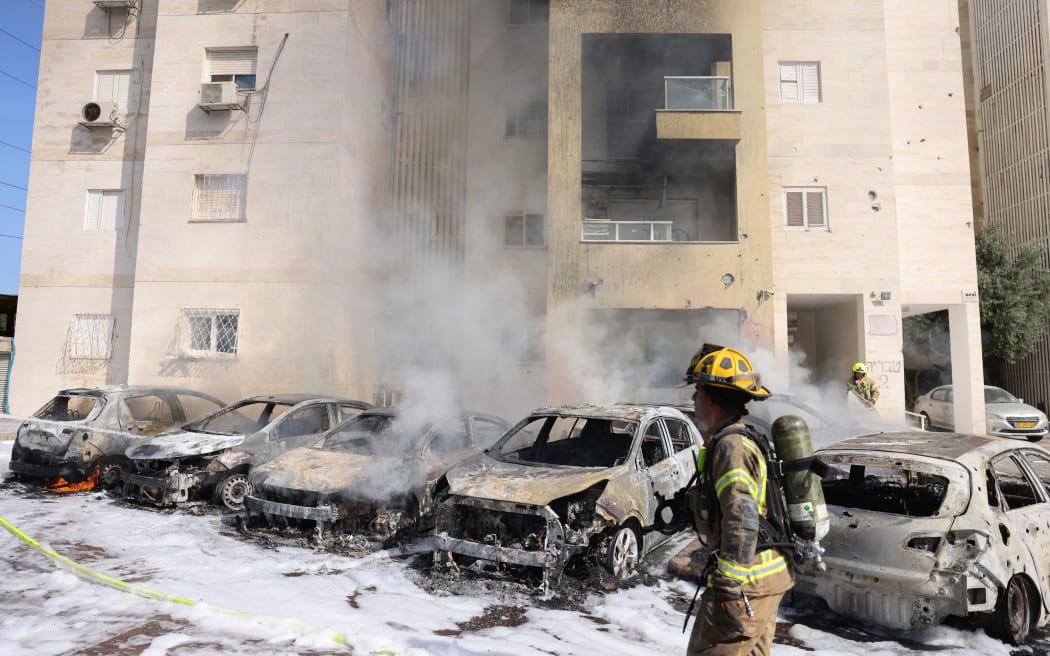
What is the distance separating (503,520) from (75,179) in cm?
1475

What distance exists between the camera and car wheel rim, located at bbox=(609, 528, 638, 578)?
4.52 metres

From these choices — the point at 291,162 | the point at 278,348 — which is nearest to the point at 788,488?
the point at 278,348

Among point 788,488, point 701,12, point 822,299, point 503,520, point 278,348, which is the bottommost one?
point 503,520

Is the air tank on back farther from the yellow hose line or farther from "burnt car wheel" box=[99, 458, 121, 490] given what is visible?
"burnt car wheel" box=[99, 458, 121, 490]

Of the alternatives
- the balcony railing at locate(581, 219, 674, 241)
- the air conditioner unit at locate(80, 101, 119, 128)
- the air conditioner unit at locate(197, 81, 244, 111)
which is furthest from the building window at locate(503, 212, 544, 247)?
the air conditioner unit at locate(80, 101, 119, 128)

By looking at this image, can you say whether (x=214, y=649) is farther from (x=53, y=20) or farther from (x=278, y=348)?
(x=53, y=20)

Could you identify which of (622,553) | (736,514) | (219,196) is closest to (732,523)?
(736,514)

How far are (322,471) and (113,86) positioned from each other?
13.5 m

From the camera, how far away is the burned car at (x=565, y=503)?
434 cm

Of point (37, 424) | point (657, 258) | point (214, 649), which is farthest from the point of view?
point (657, 258)

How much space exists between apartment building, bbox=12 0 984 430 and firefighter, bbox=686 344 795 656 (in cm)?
893

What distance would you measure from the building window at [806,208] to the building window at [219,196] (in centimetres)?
1163

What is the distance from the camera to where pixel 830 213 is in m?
13.0

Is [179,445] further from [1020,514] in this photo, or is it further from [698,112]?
[698,112]
